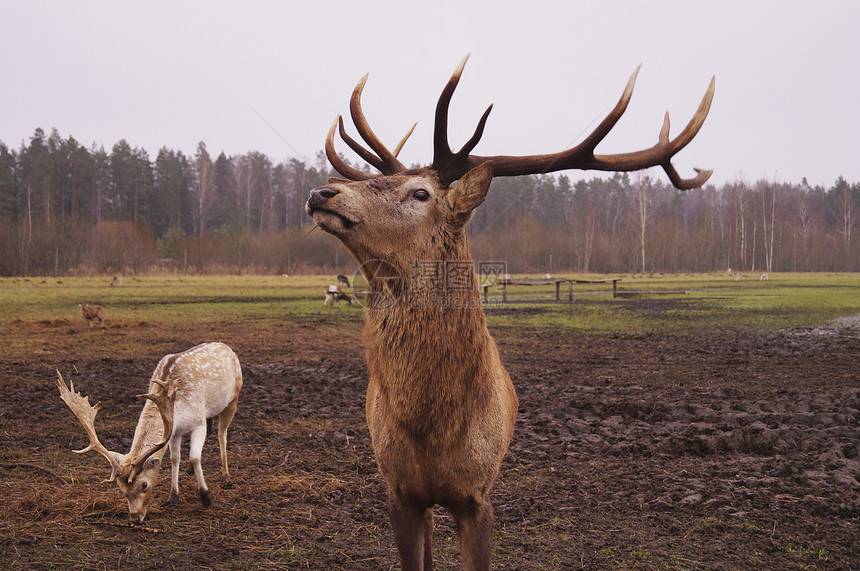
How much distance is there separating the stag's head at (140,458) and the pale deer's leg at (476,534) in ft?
11.0

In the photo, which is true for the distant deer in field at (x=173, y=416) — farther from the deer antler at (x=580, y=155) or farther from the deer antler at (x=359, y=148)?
the deer antler at (x=580, y=155)

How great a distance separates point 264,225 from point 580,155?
3131 inches

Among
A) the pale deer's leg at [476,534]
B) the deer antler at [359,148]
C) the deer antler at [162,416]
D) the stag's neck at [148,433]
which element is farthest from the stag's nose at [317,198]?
the stag's neck at [148,433]

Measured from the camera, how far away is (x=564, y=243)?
238ft

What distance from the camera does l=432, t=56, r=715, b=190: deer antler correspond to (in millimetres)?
3244

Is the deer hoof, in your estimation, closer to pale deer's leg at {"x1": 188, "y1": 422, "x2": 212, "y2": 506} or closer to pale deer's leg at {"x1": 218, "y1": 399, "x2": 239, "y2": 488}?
pale deer's leg at {"x1": 188, "y1": 422, "x2": 212, "y2": 506}

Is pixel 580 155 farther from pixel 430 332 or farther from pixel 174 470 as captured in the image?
pixel 174 470

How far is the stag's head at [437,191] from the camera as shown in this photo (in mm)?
2926

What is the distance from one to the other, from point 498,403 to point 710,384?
8.65 m

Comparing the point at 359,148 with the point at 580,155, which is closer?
the point at 580,155

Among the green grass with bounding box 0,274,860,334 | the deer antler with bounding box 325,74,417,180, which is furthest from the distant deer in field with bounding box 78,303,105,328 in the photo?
the deer antler with bounding box 325,74,417,180

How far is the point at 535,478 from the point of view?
6145 mm

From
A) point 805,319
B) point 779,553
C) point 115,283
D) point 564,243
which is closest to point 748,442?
point 779,553

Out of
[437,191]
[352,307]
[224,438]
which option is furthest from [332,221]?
[352,307]
